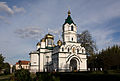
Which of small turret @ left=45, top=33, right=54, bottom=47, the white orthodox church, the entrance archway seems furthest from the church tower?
small turret @ left=45, top=33, right=54, bottom=47

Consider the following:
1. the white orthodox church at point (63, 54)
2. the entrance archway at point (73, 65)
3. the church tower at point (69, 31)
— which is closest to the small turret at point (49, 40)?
the white orthodox church at point (63, 54)

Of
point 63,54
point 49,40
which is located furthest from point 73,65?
point 49,40

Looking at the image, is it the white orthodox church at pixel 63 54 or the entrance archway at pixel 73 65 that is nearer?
the white orthodox church at pixel 63 54

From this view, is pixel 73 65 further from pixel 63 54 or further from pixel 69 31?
pixel 69 31

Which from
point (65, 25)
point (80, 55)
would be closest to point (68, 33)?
point (65, 25)

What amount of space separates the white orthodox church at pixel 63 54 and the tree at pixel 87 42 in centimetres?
726

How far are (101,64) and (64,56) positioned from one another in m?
9.87

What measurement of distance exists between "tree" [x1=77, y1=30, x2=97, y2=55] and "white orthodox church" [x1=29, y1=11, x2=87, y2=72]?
726cm

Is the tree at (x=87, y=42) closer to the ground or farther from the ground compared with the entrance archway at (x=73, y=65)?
farther from the ground

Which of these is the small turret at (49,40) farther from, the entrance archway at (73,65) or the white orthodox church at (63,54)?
the entrance archway at (73,65)

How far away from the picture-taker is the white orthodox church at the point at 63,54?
40.8 metres

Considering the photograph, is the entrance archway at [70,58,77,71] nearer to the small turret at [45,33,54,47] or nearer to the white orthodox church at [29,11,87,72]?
the white orthodox church at [29,11,87,72]

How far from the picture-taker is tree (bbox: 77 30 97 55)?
5047cm

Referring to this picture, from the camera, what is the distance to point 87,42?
51500mm
